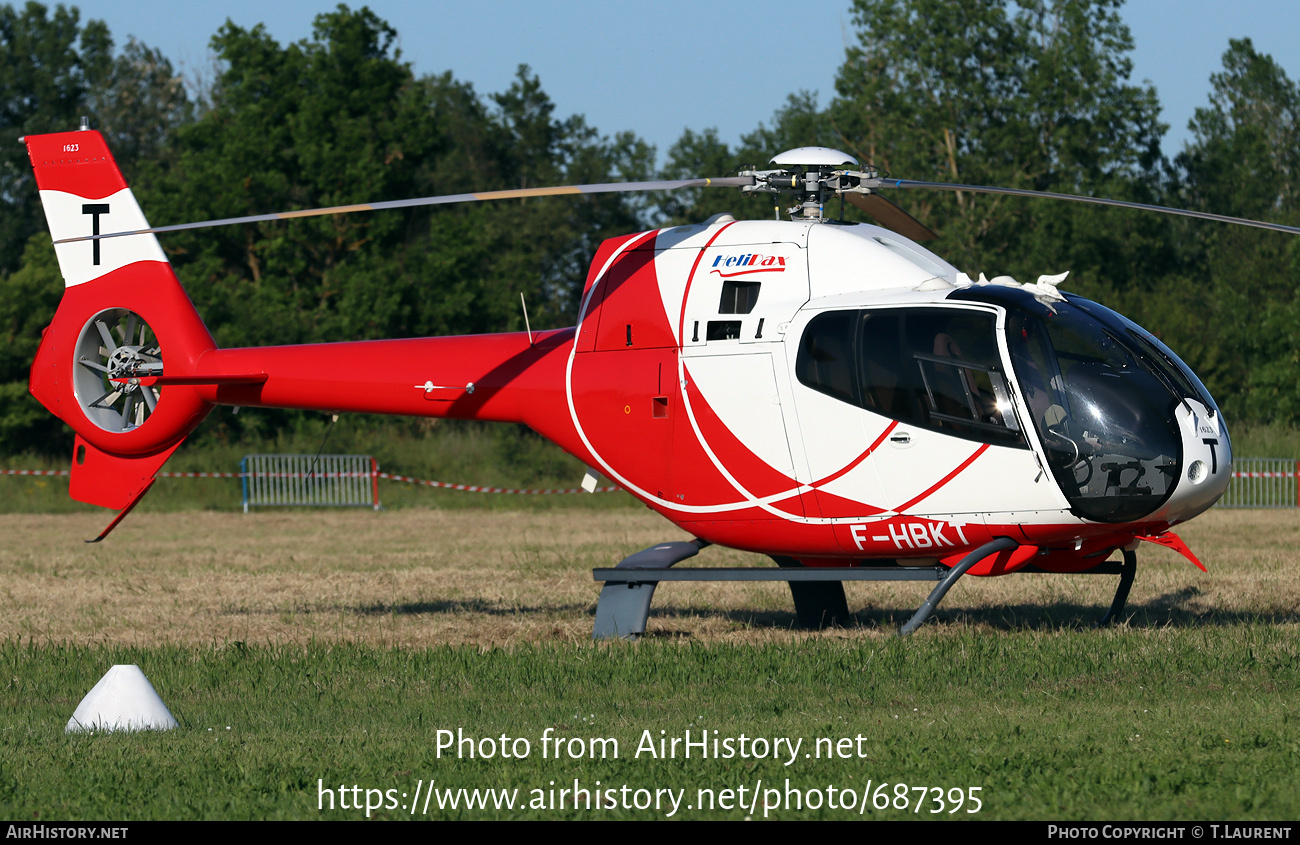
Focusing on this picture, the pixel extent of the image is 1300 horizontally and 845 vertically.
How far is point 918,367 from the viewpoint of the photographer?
10.4 metres

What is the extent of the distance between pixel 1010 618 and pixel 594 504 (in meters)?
16.8

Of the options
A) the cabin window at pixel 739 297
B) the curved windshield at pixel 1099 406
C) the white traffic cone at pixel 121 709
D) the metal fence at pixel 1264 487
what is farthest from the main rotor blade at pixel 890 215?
the metal fence at pixel 1264 487

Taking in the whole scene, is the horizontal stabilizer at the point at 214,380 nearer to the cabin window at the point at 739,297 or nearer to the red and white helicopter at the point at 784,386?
the red and white helicopter at the point at 784,386

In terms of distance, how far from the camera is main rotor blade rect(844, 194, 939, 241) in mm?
11820

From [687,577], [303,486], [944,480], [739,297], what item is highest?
[739,297]

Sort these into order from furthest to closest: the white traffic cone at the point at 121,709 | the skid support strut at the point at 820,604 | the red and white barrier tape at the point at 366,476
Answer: the red and white barrier tape at the point at 366,476 < the skid support strut at the point at 820,604 < the white traffic cone at the point at 121,709

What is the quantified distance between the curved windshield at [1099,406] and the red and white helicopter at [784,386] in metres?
0.02

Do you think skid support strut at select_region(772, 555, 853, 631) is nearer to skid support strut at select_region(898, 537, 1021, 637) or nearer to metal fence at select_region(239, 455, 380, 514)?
skid support strut at select_region(898, 537, 1021, 637)

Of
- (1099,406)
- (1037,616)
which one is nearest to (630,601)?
(1037,616)

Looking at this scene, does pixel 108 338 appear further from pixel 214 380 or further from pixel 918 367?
pixel 918 367

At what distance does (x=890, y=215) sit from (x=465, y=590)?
6.51 m

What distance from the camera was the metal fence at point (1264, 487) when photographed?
1087 inches

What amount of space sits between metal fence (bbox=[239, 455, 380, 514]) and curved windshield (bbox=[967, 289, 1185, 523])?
20.1 meters
